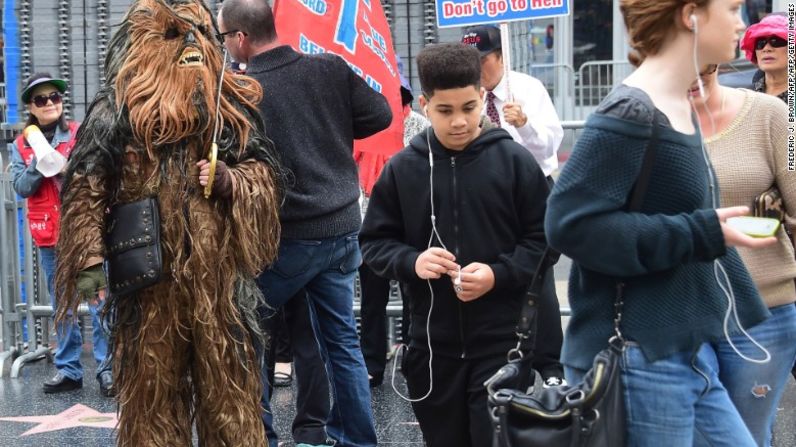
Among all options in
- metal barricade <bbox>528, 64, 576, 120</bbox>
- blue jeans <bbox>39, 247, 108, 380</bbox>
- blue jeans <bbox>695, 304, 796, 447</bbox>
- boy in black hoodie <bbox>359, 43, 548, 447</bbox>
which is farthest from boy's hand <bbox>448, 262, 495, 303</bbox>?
metal barricade <bbox>528, 64, 576, 120</bbox>

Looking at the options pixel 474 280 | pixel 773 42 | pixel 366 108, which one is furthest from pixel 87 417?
pixel 773 42

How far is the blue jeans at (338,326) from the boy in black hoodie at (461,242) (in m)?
1.07

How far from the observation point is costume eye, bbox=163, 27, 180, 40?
4.82 metres

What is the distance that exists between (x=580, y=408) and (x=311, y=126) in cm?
272

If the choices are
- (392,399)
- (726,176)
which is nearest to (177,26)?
(726,176)

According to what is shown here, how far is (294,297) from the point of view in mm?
5672

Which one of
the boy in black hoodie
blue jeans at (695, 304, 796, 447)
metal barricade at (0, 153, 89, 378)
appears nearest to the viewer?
blue jeans at (695, 304, 796, 447)

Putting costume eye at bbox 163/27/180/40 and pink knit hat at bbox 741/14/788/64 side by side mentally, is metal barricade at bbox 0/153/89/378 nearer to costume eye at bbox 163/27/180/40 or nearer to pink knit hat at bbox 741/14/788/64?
costume eye at bbox 163/27/180/40

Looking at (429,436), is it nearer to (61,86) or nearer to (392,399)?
(392,399)

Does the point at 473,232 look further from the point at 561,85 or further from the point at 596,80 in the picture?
the point at 596,80

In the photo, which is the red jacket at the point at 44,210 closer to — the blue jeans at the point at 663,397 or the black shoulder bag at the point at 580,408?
the black shoulder bag at the point at 580,408

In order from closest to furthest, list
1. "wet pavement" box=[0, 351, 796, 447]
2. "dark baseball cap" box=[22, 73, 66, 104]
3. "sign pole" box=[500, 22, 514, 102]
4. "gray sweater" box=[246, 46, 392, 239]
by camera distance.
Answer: "gray sweater" box=[246, 46, 392, 239] < "sign pole" box=[500, 22, 514, 102] < "wet pavement" box=[0, 351, 796, 447] < "dark baseball cap" box=[22, 73, 66, 104]

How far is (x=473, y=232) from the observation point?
4406mm

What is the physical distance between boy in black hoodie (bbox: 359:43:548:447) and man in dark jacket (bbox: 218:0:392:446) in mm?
979
